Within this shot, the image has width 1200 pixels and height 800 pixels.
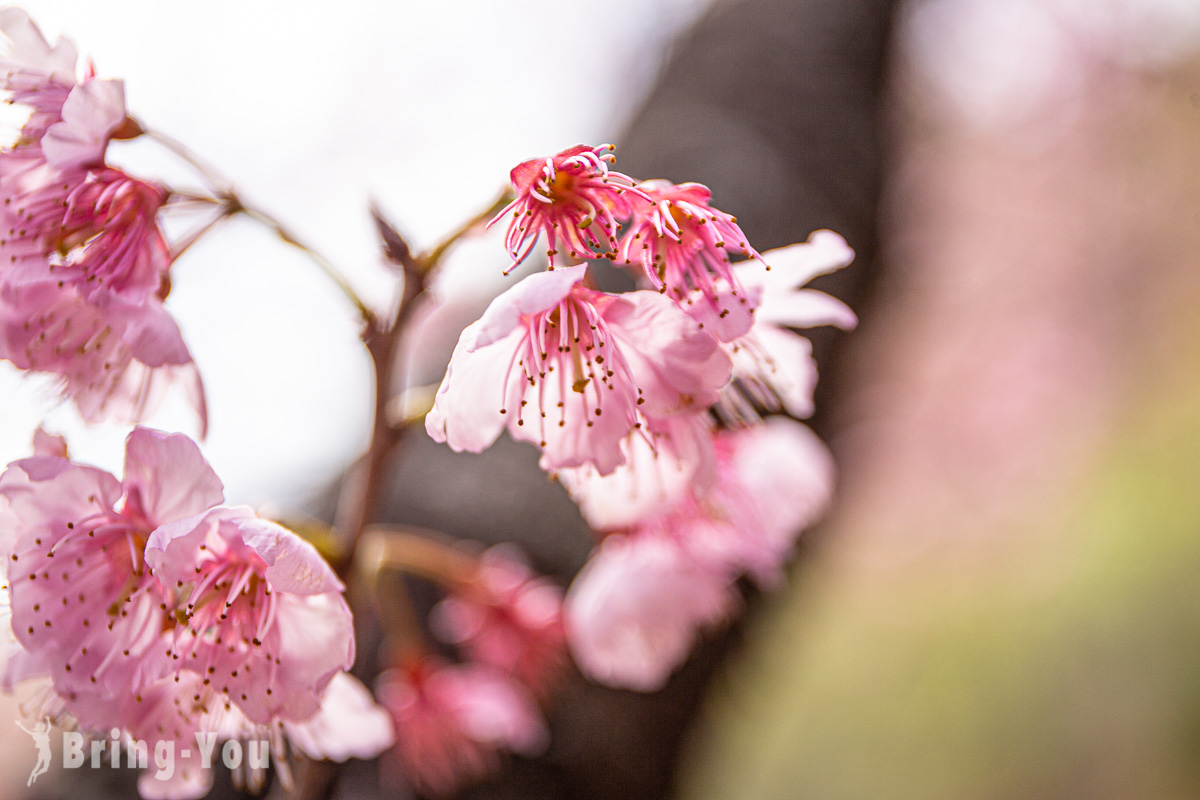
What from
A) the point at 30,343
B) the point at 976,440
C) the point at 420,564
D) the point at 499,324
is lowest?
the point at 976,440

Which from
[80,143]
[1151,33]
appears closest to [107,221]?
[80,143]

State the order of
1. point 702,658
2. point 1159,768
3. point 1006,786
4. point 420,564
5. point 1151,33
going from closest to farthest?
point 420,564
point 702,658
point 1159,768
point 1006,786
point 1151,33

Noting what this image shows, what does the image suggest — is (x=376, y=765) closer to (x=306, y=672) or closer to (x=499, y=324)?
(x=306, y=672)

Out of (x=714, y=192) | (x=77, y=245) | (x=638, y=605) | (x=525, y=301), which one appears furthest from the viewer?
(x=714, y=192)

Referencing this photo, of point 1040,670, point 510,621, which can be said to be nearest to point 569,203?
point 510,621

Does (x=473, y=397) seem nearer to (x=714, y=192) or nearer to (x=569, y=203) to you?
(x=569, y=203)
